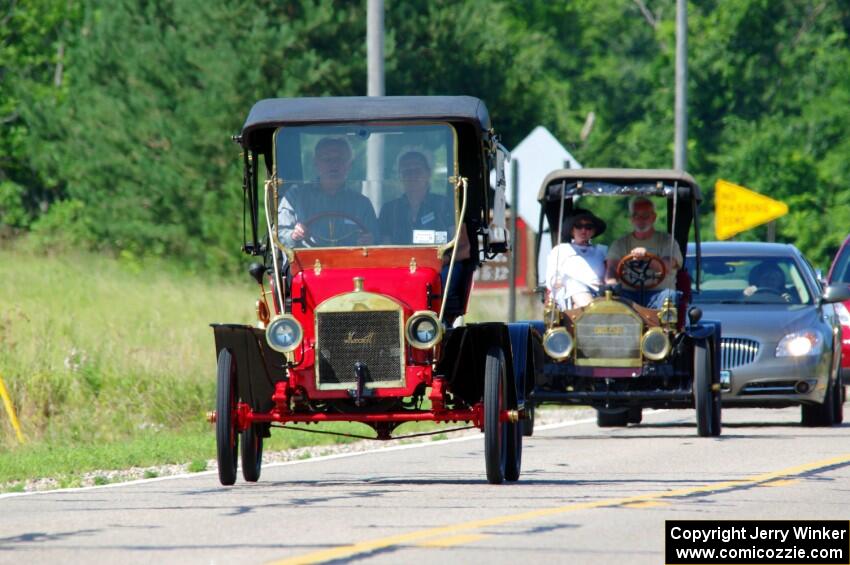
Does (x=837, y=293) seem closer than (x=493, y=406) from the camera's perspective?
No

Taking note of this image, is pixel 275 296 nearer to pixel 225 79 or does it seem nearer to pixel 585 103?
pixel 225 79

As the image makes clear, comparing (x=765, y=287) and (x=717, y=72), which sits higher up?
(x=717, y=72)

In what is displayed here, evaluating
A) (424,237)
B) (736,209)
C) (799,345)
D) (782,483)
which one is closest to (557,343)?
(799,345)

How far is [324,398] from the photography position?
42.0 feet

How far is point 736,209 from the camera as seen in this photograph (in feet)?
107

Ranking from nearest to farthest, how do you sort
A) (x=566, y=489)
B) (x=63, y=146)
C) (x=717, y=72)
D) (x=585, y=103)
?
(x=566, y=489) → (x=63, y=146) → (x=717, y=72) → (x=585, y=103)

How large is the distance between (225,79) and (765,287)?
76.4ft

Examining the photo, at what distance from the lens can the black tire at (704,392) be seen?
675 inches

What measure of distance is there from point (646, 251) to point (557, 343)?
126 centimetres

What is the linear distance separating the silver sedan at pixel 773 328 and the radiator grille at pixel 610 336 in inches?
40.1

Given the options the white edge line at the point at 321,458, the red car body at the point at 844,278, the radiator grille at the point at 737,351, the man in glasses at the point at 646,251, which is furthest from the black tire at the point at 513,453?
the red car body at the point at 844,278

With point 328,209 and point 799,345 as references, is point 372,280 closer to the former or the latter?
point 328,209

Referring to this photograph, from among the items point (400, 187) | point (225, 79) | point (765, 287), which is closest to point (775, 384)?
point (765, 287)

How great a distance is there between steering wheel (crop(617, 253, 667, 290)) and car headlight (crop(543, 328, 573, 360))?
2.94ft
